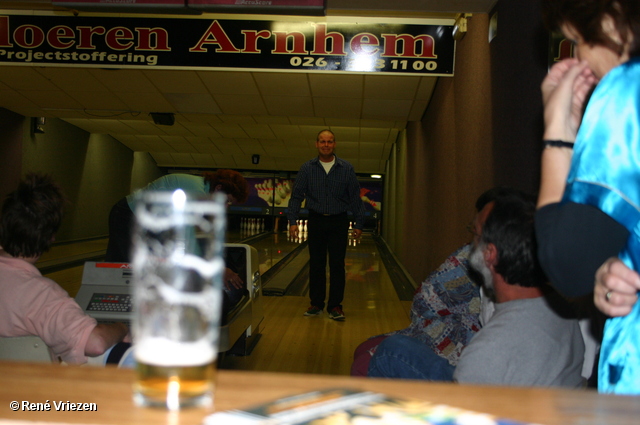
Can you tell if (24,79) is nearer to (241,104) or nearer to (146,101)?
(146,101)

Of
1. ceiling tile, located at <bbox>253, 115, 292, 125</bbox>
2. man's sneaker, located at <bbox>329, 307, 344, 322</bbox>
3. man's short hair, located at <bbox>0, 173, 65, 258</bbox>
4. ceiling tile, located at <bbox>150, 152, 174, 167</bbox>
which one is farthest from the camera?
ceiling tile, located at <bbox>150, 152, 174, 167</bbox>

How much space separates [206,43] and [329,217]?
1.71 meters

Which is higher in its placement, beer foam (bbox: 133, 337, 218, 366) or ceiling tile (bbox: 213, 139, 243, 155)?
ceiling tile (bbox: 213, 139, 243, 155)

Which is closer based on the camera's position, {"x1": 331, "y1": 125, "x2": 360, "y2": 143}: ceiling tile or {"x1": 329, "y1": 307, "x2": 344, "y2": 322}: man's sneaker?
{"x1": 329, "y1": 307, "x2": 344, "y2": 322}: man's sneaker

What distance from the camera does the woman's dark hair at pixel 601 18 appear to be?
0.90 metres

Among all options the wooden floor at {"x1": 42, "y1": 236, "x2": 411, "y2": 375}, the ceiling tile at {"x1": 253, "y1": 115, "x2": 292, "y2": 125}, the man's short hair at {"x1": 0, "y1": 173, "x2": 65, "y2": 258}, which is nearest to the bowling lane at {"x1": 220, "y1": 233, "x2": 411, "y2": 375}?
the wooden floor at {"x1": 42, "y1": 236, "x2": 411, "y2": 375}

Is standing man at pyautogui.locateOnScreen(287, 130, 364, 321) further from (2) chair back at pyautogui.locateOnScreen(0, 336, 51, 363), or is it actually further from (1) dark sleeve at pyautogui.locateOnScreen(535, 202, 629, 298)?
(1) dark sleeve at pyautogui.locateOnScreen(535, 202, 629, 298)

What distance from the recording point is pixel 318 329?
4457 mm

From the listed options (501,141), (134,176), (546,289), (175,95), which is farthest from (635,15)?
(134,176)

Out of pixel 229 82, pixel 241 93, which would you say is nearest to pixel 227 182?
pixel 229 82

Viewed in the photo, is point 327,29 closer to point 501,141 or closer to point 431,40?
point 431,40

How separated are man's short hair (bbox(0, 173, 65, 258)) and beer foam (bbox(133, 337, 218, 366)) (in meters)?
1.41

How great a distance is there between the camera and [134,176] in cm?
1458

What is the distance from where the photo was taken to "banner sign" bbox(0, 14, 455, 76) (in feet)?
14.7
